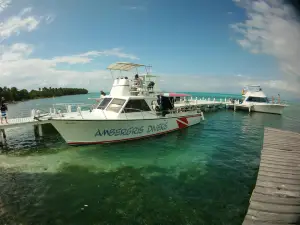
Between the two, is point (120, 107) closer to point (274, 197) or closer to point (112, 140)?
point (112, 140)

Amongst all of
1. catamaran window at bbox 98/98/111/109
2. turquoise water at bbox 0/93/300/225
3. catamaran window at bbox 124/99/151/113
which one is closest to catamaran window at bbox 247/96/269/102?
turquoise water at bbox 0/93/300/225

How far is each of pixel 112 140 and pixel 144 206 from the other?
6.35m

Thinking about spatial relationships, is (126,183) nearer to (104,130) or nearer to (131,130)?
(104,130)

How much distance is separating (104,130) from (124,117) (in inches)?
58.4

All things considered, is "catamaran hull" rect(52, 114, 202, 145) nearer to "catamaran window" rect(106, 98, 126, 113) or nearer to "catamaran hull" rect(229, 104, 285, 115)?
"catamaran window" rect(106, 98, 126, 113)

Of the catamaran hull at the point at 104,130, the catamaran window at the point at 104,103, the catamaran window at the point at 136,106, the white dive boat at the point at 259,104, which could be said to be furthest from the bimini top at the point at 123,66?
the white dive boat at the point at 259,104

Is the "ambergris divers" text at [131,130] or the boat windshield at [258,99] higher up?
the boat windshield at [258,99]

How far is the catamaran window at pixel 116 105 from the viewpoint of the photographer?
40.6ft

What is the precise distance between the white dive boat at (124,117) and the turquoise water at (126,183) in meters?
0.79

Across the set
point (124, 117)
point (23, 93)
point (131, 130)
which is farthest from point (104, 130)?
point (23, 93)

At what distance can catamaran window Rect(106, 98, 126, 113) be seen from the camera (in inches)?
487

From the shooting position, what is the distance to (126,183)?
7344 mm

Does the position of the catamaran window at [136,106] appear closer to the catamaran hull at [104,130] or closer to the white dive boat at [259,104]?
the catamaran hull at [104,130]

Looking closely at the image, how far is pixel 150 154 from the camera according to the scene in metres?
10.5
